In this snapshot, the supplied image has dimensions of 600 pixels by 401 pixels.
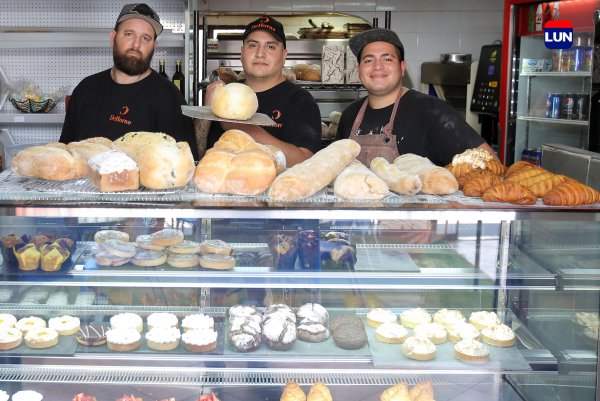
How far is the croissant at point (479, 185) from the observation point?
2.05m

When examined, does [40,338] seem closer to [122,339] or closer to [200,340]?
[122,339]

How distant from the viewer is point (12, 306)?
2305mm

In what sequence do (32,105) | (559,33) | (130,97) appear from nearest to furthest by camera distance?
(130,97) < (32,105) < (559,33)

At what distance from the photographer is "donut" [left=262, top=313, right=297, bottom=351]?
85.4 inches

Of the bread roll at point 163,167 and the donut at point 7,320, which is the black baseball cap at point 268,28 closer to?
the bread roll at point 163,167

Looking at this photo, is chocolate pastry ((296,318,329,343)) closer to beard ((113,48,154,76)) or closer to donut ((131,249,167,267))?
donut ((131,249,167,267))

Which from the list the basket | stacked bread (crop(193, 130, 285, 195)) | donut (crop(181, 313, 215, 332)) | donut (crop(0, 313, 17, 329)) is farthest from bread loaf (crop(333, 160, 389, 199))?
the basket

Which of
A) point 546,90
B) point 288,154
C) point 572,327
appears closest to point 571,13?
point 546,90

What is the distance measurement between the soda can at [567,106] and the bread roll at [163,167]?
4.33 m

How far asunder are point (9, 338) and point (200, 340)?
59 centimetres

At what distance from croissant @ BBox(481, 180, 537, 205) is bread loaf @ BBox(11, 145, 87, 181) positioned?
3.99ft

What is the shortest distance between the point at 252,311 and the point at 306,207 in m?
0.55

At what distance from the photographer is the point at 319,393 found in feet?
7.13

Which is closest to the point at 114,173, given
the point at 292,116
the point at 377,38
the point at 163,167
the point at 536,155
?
the point at 163,167
